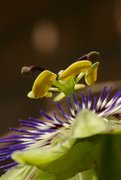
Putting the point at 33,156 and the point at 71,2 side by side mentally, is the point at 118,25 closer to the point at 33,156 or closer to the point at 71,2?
the point at 71,2

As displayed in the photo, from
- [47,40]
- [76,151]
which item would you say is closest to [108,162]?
[76,151]

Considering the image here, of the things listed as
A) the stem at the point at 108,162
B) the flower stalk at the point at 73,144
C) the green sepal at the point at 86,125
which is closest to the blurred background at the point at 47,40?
the flower stalk at the point at 73,144

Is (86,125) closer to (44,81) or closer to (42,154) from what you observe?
(42,154)

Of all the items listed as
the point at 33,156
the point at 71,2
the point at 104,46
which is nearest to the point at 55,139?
the point at 33,156

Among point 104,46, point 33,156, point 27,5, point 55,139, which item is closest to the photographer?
point 33,156

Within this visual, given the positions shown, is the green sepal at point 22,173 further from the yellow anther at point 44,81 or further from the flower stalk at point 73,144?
the yellow anther at point 44,81

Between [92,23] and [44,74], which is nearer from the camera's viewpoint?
[44,74]
